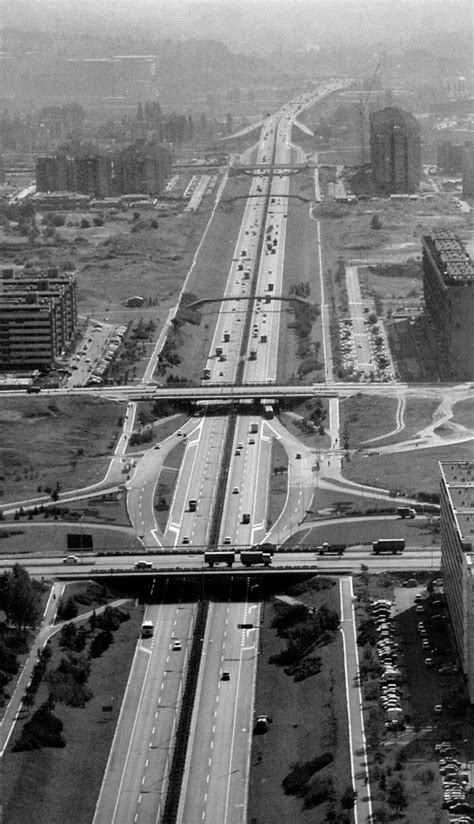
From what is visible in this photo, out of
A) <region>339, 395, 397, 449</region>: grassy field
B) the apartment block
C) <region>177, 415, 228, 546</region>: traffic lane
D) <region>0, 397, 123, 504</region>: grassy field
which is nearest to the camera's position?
<region>177, 415, 228, 546</region>: traffic lane

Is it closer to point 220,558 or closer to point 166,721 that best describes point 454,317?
point 220,558

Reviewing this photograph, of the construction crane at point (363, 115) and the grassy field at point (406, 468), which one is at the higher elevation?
the construction crane at point (363, 115)

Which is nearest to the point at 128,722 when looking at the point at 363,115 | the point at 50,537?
the point at 50,537

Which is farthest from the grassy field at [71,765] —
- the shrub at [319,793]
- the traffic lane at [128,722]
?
the shrub at [319,793]

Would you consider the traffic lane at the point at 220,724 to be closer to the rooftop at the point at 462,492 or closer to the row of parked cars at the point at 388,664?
the row of parked cars at the point at 388,664

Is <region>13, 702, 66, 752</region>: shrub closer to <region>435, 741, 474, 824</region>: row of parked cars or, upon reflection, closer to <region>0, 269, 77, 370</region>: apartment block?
<region>435, 741, 474, 824</region>: row of parked cars

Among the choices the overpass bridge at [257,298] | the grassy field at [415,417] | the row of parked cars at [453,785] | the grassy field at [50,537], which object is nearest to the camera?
the row of parked cars at [453,785]

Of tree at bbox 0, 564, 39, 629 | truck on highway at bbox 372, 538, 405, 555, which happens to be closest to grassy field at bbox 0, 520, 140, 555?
tree at bbox 0, 564, 39, 629
